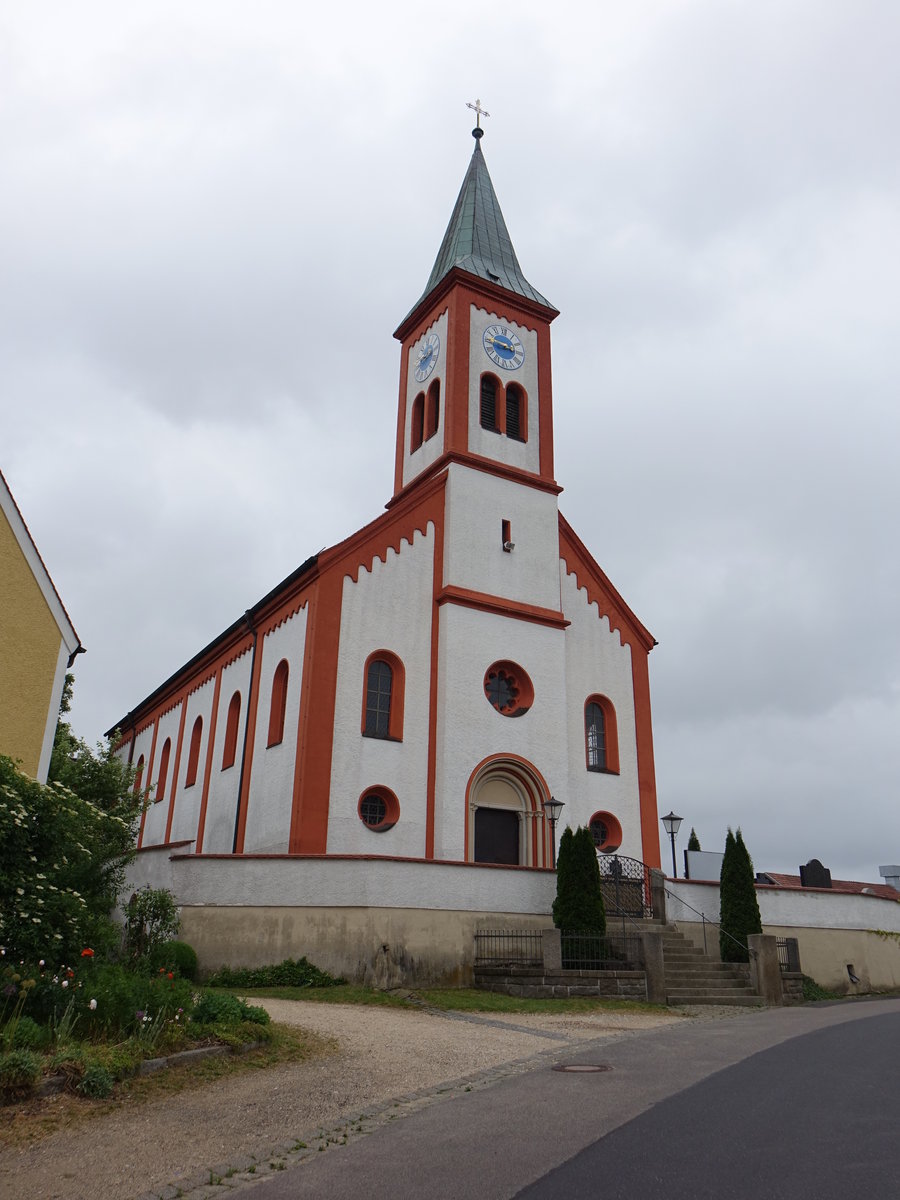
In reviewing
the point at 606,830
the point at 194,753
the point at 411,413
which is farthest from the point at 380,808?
the point at 411,413

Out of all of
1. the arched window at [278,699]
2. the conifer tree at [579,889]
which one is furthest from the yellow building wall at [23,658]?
the conifer tree at [579,889]

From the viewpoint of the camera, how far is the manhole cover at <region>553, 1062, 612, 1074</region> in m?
9.59

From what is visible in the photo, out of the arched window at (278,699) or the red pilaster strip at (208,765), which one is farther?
the red pilaster strip at (208,765)

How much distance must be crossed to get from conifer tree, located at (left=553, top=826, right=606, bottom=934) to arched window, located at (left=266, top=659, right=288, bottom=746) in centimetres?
837

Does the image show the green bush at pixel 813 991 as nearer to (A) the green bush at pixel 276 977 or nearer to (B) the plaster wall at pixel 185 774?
(A) the green bush at pixel 276 977

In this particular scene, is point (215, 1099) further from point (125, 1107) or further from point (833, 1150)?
point (833, 1150)

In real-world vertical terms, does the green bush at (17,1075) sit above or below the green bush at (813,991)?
below

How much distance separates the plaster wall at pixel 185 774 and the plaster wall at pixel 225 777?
116 cm

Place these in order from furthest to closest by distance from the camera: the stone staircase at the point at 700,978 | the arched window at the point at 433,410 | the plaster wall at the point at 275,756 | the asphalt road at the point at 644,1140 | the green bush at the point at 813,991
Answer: the arched window at the point at 433,410 < the plaster wall at the point at 275,756 < the green bush at the point at 813,991 < the stone staircase at the point at 700,978 < the asphalt road at the point at 644,1140

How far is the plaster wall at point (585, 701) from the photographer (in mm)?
25953

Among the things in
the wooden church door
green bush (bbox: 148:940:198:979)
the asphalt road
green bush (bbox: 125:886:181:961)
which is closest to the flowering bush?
the asphalt road

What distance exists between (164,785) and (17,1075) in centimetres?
2880

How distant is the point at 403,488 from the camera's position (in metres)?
29.1

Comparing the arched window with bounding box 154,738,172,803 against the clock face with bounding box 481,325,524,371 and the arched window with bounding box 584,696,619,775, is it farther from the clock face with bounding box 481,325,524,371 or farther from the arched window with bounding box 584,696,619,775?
the clock face with bounding box 481,325,524,371
